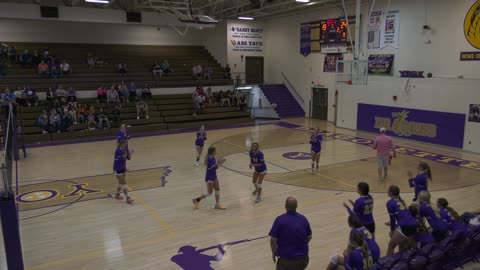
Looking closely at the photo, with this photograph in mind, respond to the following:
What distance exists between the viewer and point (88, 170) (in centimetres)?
1296

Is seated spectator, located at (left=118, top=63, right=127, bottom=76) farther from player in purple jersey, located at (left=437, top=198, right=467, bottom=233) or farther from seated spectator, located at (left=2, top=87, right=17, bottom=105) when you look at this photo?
player in purple jersey, located at (left=437, top=198, right=467, bottom=233)

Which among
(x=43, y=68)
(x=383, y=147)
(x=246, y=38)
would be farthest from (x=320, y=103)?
(x=43, y=68)

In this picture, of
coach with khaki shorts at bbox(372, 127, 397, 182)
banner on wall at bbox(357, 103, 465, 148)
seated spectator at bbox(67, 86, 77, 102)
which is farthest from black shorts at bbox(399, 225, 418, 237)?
seated spectator at bbox(67, 86, 77, 102)

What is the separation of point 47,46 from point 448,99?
2456 centimetres

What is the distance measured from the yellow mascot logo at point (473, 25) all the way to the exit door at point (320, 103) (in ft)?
30.7

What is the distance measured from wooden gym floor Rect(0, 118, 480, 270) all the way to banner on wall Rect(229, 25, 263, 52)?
508 inches

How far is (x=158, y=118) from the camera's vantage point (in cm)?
2178

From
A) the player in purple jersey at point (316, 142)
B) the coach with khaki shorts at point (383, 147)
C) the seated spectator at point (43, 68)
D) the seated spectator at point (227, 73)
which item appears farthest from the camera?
the seated spectator at point (227, 73)

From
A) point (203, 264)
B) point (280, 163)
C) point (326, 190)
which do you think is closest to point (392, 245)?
point (203, 264)

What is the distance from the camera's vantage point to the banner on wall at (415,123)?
16.2 metres

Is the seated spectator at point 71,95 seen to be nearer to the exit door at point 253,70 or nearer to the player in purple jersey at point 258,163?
the exit door at point 253,70

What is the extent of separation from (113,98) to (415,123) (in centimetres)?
1598

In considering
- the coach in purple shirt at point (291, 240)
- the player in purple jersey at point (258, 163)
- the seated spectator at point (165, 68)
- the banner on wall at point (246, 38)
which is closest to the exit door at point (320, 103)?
the banner on wall at point (246, 38)

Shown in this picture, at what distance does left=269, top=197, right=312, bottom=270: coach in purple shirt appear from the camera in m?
4.58
